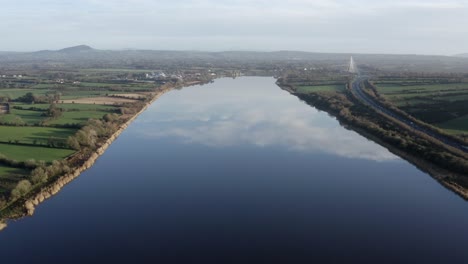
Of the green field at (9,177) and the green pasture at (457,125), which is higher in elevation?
the green pasture at (457,125)

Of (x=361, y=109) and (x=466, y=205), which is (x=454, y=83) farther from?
(x=466, y=205)

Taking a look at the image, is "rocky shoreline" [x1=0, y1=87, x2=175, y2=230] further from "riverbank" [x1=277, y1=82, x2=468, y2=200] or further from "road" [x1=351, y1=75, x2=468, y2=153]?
"road" [x1=351, y1=75, x2=468, y2=153]

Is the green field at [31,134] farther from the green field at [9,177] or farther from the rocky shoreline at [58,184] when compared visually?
the green field at [9,177]

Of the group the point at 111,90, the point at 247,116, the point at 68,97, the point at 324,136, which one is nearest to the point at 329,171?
the point at 324,136

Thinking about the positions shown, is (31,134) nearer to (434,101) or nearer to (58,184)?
(58,184)

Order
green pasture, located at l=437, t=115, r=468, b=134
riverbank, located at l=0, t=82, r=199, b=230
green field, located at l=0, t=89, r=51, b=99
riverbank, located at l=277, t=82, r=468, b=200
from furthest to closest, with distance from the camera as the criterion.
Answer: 1. green field, located at l=0, t=89, r=51, b=99
2. green pasture, located at l=437, t=115, r=468, b=134
3. riverbank, located at l=277, t=82, r=468, b=200
4. riverbank, located at l=0, t=82, r=199, b=230

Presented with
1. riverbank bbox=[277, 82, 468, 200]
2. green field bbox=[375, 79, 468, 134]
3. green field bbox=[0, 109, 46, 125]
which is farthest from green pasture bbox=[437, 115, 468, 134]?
green field bbox=[0, 109, 46, 125]

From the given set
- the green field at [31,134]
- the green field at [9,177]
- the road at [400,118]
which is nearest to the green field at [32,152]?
the green field at [31,134]
